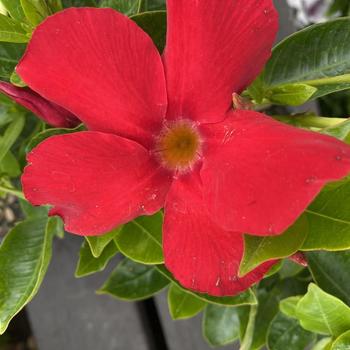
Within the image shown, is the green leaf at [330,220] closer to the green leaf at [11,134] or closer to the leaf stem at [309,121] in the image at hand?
the leaf stem at [309,121]

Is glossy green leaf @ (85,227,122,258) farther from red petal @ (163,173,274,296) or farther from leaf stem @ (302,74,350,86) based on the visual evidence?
leaf stem @ (302,74,350,86)

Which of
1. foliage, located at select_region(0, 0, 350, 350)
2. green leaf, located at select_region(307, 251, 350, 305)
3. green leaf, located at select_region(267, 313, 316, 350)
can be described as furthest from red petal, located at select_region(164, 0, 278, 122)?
green leaf, located at select_region(267, 313, 316, 350)

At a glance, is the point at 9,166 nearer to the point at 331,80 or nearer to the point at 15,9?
the point at 15,9

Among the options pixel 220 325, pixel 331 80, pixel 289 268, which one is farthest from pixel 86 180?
pixel 220 325

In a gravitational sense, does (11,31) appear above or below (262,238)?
above

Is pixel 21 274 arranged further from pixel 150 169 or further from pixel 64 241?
pixel 64 241

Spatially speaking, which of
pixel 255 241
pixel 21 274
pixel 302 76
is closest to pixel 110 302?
pixel 21 274

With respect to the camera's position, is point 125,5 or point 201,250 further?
point 125,5
